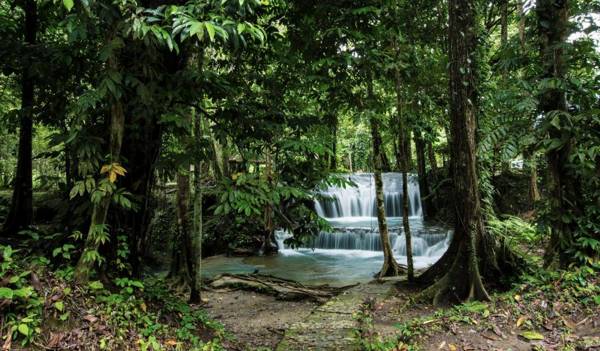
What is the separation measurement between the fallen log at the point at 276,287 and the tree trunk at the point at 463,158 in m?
2.62

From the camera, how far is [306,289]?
788 centimetres

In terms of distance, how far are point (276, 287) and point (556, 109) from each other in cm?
562

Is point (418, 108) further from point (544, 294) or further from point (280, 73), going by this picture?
point (544, 294)

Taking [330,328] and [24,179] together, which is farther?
[24,179]

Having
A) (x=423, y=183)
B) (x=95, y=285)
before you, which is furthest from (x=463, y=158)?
(x=423, y=183)

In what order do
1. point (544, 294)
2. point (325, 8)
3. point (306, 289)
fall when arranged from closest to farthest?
point (325, 8) < point (544, 294) < point (306, 289)

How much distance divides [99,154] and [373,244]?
10819 mm

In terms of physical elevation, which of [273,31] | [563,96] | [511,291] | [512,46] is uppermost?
[512,46]

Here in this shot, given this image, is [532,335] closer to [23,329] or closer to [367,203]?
[23,329]

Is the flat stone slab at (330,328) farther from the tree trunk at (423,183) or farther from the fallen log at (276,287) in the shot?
the tree trunk at (423,183)

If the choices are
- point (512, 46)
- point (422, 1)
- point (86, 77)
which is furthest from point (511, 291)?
point (86, 77)

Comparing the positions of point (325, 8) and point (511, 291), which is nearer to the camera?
point (325, 8)

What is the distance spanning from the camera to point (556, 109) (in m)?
4.92

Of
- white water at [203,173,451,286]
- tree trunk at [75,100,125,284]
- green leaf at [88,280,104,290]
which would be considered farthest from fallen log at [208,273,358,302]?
tree trunk at [75,100,125,284]
